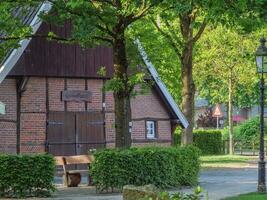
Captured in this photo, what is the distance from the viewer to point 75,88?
28.2 meters

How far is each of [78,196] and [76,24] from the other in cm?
472

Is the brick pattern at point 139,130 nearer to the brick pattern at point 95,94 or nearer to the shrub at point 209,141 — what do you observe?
the brick pattern at point 95,94

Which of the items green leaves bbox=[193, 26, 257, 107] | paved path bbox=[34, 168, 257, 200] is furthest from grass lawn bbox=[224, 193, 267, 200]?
green leaves bbox=[193, 26, 257, 107]

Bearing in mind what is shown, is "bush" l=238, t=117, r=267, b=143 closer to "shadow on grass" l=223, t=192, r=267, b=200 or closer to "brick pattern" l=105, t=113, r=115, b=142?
"brick pattern" l=105, t=113, r=115, b=142

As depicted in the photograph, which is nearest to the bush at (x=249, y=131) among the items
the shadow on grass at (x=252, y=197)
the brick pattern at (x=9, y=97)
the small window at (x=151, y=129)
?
the small window at (x=151, y=129)

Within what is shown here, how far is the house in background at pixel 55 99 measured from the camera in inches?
1033

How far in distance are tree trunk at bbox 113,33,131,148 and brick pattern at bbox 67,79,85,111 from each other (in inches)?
306

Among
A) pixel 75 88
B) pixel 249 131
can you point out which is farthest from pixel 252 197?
pixel 249 131

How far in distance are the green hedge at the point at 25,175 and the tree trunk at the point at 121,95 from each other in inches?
104

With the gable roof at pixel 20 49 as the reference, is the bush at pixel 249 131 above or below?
below

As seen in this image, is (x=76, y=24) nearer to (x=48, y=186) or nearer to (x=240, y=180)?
(x=48, y=186)

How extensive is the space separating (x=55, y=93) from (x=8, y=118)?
235cm

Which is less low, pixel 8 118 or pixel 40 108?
pixel 40 108

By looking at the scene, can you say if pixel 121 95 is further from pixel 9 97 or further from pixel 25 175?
pixel 9 97
